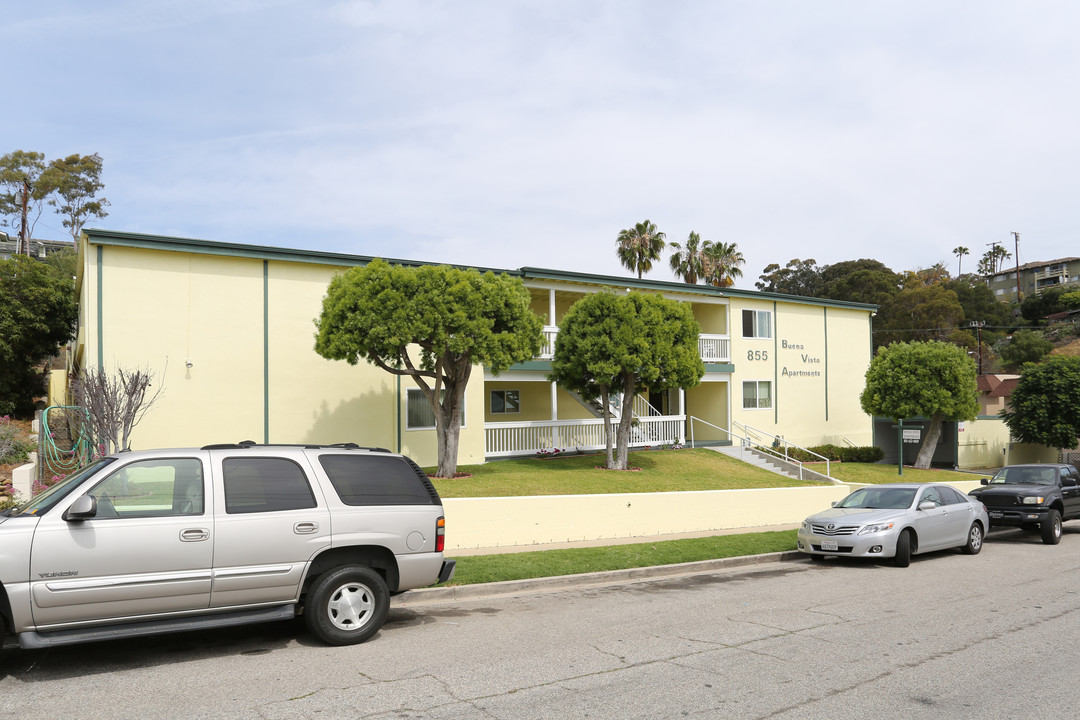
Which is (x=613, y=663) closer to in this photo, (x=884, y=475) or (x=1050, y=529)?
(x=1050, y=529)

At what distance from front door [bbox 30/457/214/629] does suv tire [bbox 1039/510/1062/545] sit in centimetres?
1599

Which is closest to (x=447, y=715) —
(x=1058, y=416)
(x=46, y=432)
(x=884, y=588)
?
(x=884, y=588)

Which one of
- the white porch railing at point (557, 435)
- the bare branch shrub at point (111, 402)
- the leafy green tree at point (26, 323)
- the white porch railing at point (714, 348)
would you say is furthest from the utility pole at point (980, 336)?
the bare branch shrub at point (111, 402)

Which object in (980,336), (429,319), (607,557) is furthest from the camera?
(980,336)

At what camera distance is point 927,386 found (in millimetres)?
29156

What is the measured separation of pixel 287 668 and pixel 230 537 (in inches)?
49.2

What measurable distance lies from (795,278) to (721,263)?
3956cm

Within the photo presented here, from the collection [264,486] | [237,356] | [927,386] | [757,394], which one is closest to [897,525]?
[264,486]

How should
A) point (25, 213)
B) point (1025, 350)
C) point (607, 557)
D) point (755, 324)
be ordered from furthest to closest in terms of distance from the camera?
1. point (1025, 350)
2. point (25, 213)
3. point (755, 324)
4. point (607, 557)

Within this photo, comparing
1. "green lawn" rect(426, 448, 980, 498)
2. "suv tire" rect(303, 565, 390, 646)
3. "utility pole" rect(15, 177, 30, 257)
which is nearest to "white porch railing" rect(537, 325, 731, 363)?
"green lawn" rect(426, 448, 980, 498)

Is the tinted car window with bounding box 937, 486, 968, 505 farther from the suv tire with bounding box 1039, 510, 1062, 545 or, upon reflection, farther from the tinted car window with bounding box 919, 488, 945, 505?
the suv tire with bounding box 1039, 510, 1062, 545

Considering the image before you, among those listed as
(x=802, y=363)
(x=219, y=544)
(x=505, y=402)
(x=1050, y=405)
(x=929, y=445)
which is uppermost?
(x=802, y=363)

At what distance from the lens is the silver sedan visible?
1263cm

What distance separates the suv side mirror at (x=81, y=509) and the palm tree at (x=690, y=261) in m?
43.7
